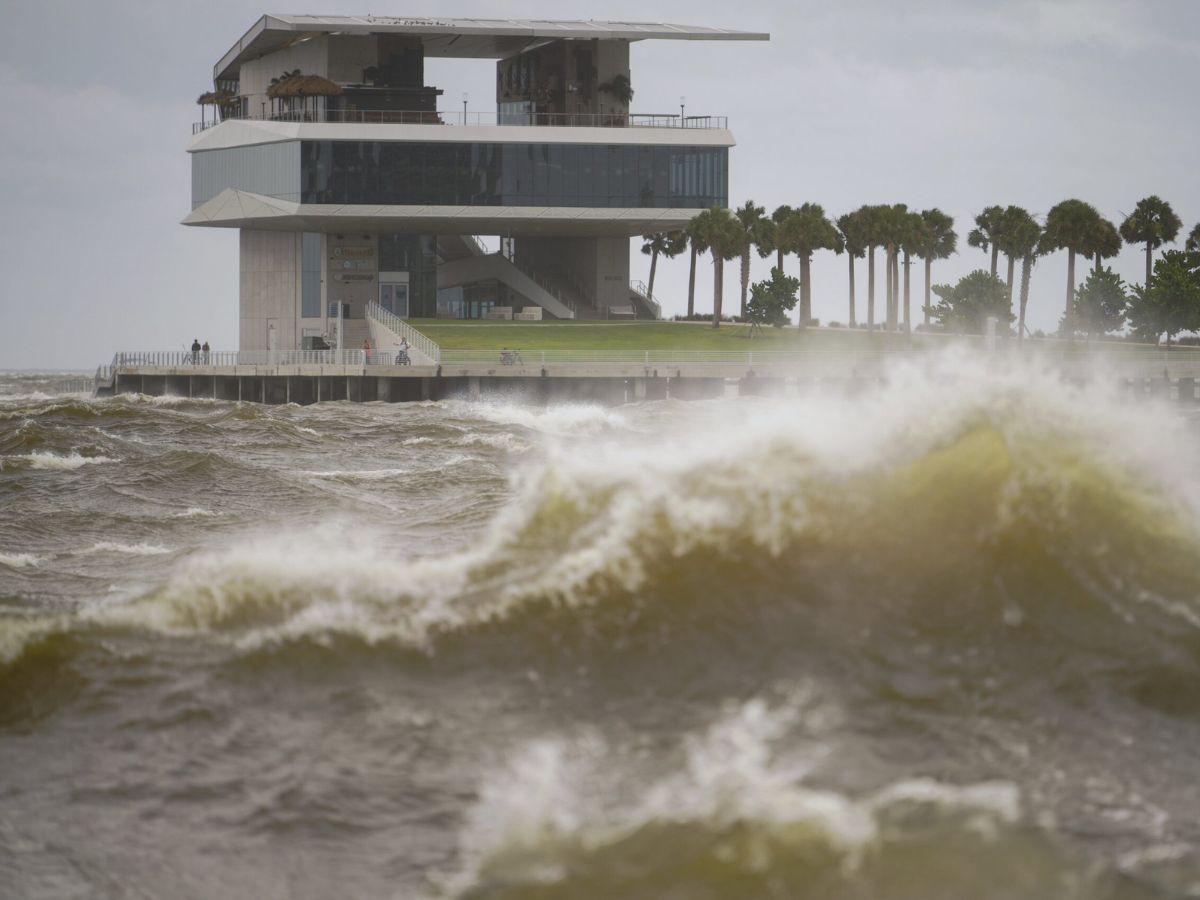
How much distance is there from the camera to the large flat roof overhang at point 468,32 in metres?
78.2

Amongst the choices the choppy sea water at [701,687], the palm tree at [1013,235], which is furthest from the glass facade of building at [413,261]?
A: the choppy sea water at [701,687]

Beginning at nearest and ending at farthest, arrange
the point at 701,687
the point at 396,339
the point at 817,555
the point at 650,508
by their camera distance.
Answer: the point at 701,687 → the point at 817,555 → the point at 650,508 → the point at 396,339

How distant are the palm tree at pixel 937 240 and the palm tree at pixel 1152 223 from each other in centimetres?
1123

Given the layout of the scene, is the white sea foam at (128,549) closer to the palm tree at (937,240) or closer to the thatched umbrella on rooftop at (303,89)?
the thatched umbrella on rooftop at (303,89)

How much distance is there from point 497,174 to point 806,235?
1927 centimetres

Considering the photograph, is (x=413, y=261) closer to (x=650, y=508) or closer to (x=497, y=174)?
(x=497, y=174)

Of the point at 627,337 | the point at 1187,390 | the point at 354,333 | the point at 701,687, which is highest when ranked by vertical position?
the point at 354,333

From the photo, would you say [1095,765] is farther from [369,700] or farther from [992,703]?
[369,700]

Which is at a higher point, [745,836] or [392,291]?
[392,291]

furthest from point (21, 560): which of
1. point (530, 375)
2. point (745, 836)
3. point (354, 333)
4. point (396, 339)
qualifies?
point (354, 333)

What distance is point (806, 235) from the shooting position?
86.6 meters

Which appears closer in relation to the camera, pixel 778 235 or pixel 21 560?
pixel 21 560

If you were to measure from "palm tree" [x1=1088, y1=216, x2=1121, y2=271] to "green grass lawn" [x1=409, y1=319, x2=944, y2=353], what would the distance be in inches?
512

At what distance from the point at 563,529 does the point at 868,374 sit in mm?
46953
